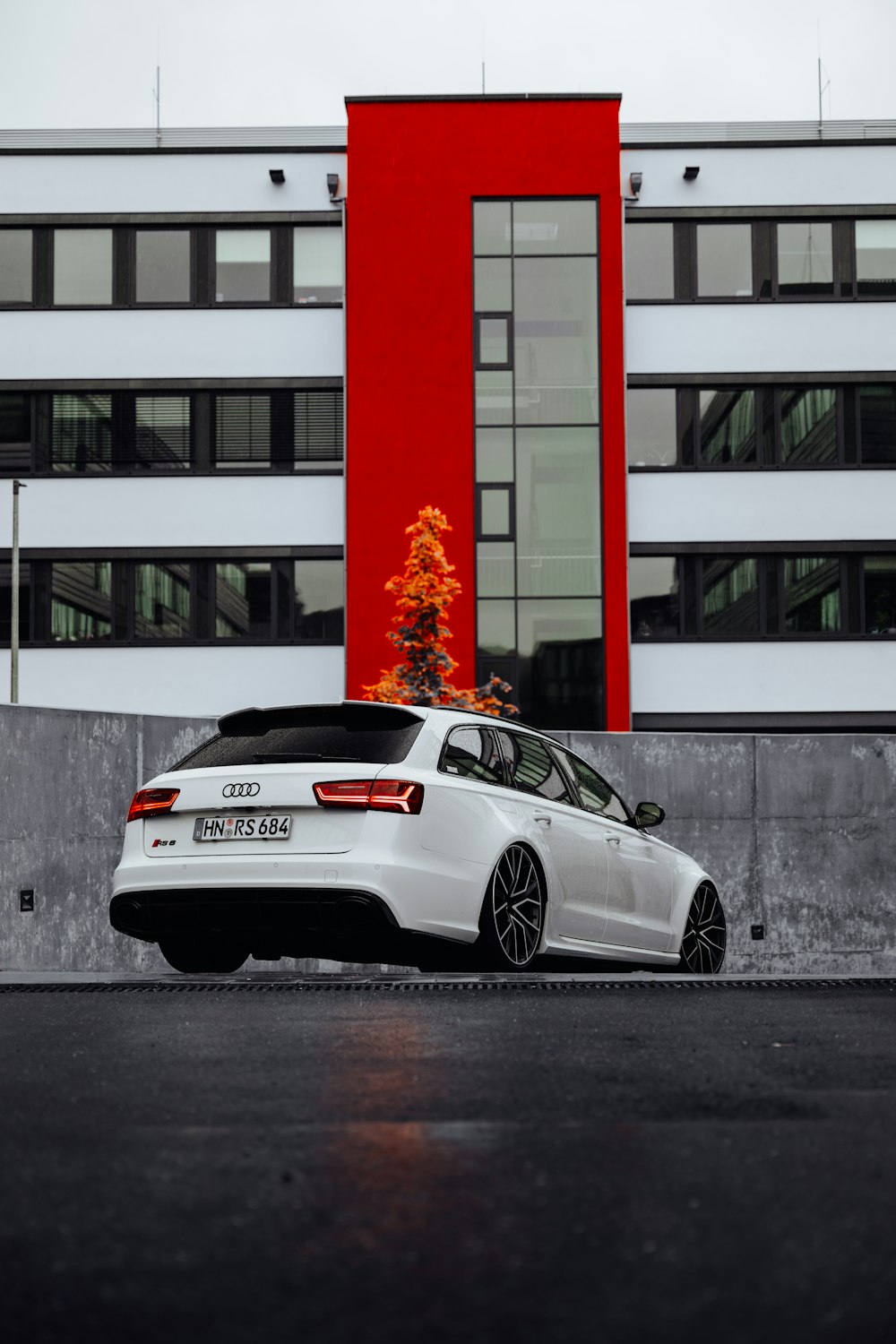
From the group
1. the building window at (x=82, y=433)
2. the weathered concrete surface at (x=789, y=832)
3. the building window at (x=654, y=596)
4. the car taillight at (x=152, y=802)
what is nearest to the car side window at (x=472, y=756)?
the car taillight at (x=152, y=802)

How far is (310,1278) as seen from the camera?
295 cm

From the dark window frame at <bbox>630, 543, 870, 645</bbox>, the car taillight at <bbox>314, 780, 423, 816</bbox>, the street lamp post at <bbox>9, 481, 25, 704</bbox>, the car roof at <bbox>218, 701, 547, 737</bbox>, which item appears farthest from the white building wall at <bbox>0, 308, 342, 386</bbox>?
the car taillight at <bbox>314, 780, 423, 816</bbox>

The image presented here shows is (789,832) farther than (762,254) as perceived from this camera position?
No

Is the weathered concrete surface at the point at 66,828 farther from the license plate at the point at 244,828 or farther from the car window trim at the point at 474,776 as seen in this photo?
the car window trim at the point at 474,776

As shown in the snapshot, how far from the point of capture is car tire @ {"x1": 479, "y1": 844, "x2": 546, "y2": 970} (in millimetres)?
8648

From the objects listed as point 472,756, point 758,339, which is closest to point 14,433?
point 758,339

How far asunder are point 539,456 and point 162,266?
7824mm

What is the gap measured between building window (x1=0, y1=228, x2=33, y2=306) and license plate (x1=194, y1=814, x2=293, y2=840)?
25.2m

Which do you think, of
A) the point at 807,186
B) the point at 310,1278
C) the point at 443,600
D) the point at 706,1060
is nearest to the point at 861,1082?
the point at 706,1060

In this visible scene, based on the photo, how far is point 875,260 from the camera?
3200cm

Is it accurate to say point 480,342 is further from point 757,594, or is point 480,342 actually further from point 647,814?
point 647,814

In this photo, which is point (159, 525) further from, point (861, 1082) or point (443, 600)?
point (861, 1082)

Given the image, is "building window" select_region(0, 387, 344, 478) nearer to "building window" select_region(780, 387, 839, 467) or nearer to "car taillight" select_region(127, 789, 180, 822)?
"building window" select_region(780, 387, 839, 467)

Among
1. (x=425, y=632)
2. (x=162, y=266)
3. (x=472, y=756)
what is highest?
(x=162, y=266)
